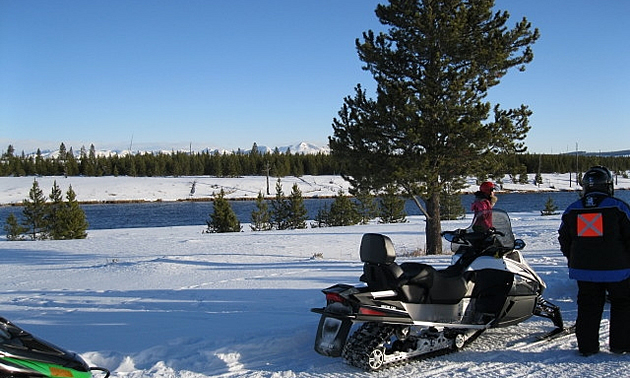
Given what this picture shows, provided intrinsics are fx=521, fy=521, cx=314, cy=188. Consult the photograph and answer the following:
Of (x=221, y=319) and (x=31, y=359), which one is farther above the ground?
(x=31, y=359)

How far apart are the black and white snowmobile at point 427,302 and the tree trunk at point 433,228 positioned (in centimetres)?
774

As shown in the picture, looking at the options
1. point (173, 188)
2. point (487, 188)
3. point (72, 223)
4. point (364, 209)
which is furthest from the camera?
point (173, 188)

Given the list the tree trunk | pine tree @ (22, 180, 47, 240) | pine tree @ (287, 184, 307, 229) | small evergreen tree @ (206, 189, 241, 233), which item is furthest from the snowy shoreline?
the tree trunk

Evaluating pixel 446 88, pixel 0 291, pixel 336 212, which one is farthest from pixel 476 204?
pixel 336 212

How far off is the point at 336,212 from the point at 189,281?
30.1 meters

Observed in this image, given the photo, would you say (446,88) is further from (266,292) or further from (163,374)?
(163,374)

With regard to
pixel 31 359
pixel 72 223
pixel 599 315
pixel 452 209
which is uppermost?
pixel 31 359

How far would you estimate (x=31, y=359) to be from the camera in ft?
11.5

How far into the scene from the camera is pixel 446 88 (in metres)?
12.8

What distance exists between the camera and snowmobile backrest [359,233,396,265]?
4912mm

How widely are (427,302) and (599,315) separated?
5.76ft

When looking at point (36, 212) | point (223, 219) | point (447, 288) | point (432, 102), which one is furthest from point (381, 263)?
point (36, 212)

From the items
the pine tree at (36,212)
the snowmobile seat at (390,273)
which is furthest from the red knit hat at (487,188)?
the pine tree at (36,212)

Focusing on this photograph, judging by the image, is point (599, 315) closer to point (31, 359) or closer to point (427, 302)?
point (427, 302)
